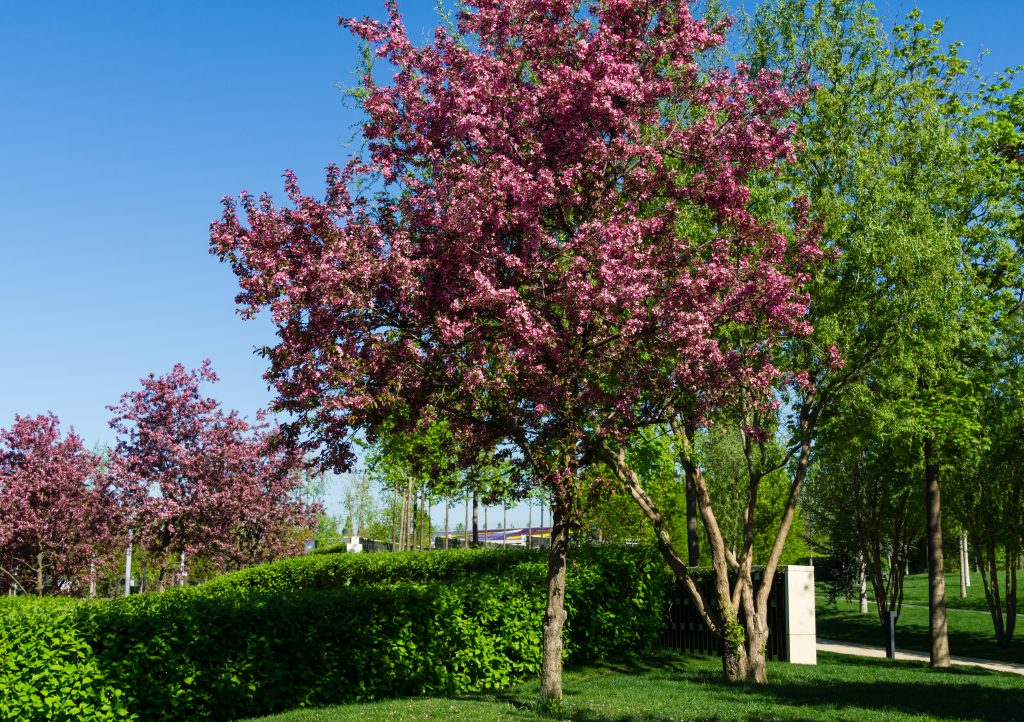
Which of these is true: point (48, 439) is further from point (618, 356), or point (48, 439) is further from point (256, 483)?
A: point (618, 356)

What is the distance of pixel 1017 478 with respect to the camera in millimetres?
25734

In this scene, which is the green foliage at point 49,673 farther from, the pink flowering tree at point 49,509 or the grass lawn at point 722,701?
the pink flowering tree at point 49,509

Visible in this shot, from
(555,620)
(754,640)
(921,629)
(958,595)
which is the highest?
(555,620)

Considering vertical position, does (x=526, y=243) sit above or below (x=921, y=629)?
above

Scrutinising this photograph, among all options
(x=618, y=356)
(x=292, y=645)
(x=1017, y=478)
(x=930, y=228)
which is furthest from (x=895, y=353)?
(x=1017, y=478)

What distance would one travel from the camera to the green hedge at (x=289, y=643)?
1077cm

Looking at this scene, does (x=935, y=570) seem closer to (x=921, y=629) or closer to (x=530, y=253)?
(x=921, y=629)

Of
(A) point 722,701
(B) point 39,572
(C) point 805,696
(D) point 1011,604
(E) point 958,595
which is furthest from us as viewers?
(E) point 958,595

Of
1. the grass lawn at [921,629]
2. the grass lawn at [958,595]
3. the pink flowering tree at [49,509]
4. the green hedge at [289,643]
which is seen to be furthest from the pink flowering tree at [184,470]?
the grass lawn at [958,595]

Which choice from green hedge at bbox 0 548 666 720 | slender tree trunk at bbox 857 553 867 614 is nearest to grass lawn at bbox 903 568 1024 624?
slender tree trunk at bbox 857 553 867 614

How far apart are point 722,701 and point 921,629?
25.8m

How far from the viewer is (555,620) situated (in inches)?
468

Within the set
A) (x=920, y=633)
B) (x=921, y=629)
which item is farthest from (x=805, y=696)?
(x=921, y=629)

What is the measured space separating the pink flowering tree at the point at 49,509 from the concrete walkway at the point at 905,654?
924 inches
